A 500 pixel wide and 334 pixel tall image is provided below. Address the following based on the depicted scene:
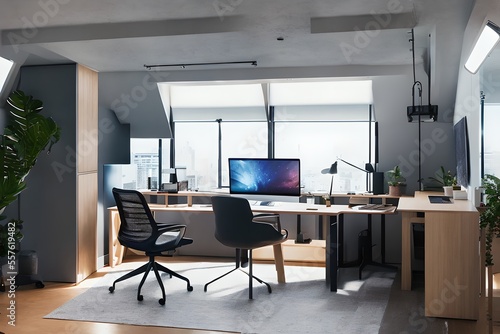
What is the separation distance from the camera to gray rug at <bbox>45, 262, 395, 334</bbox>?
4.07 meters

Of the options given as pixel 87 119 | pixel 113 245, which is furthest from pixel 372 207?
pixel 87 119

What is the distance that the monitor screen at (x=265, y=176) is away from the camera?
5.64m

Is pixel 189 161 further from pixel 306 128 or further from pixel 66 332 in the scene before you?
pixel 66 332

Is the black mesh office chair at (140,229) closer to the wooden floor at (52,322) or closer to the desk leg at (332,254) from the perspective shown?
the wooden floor at (52,322)

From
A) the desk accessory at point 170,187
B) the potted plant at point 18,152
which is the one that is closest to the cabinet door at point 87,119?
the potted plant at point 18,152

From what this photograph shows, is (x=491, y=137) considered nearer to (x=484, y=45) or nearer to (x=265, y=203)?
(x=484, y=45)

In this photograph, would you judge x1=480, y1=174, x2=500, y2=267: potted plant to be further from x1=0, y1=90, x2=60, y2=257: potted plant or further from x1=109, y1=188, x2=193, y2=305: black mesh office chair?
x1=0, y1=90, x2=60, y2=257: potted plant

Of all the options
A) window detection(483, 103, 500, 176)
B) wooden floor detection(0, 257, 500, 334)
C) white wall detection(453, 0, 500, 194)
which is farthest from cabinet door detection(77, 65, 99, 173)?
window detection(483, 103, 500, 176)

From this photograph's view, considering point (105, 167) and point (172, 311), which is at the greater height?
point (105, 167)

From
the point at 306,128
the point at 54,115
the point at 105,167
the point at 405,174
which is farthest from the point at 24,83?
the point at 405,174

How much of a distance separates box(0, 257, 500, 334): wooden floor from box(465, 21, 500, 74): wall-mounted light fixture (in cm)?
190

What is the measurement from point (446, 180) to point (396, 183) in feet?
2.08

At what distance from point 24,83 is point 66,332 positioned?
277cm

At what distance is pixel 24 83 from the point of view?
544 cm
